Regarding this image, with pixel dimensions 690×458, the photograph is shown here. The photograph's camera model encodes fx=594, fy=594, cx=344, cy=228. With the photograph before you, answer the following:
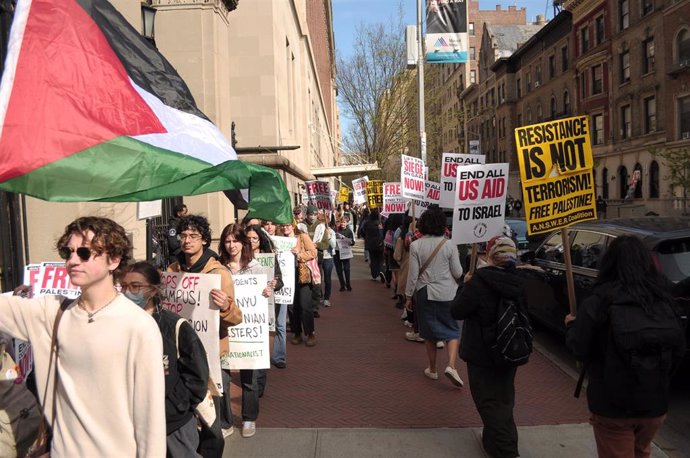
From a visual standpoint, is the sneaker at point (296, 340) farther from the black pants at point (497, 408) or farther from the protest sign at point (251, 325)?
the black pants at point (497, 408)

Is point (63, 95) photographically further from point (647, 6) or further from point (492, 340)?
point (647, 6)

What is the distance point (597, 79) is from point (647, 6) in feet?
24.5

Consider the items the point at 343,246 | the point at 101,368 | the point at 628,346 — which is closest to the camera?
the point at 101,368

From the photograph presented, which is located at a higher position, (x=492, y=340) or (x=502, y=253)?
(x=502, y=253)

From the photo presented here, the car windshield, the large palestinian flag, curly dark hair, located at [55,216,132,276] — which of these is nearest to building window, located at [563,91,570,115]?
the car windshield

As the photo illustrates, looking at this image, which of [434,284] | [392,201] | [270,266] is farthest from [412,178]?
[270,266]

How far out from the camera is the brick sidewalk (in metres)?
5.43

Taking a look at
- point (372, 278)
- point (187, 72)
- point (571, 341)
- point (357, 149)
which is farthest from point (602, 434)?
point (357, 149)

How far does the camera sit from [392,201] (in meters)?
13.8

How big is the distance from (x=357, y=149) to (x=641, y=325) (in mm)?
39065

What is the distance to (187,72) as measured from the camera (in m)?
12.3

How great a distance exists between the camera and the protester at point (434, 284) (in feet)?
21.2

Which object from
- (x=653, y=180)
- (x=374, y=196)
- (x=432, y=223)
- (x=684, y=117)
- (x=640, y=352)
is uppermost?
(x=684, y=117)

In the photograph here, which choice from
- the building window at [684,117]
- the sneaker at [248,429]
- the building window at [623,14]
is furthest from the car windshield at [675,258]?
the building window at [623,14]
